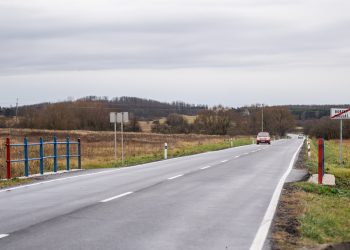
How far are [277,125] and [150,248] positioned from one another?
151m

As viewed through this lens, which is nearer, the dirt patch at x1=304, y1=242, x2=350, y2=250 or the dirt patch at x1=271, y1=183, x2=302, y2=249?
the dirt patch at x1=304, y1=242, x2=350, y2=250

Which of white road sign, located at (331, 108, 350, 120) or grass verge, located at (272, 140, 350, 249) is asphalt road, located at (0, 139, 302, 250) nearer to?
grass verge, located at (272, 140, 350, 249)

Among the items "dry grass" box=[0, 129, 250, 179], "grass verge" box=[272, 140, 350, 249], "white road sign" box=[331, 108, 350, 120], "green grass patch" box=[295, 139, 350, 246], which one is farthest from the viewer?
"white road sign" box=[331, 108, 350, 120]

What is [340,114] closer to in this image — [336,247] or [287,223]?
[287,223]

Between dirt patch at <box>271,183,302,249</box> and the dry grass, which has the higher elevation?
dirt patch at <box>271,183,302,249</box>

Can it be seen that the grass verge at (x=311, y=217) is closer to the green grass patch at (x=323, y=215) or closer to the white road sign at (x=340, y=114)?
the green grass patch at (x=323, y=215)

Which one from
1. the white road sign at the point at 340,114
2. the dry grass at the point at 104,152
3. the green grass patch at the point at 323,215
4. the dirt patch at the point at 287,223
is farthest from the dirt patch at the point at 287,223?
the white road sign at the point at 340,114

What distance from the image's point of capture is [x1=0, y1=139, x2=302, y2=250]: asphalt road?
784cm

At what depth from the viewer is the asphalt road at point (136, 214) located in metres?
7.84

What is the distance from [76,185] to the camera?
1603 cm

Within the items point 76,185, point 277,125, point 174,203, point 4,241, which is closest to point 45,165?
point 76,185

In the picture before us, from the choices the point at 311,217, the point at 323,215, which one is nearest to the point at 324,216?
the point at 323,215

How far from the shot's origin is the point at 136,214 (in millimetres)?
10344

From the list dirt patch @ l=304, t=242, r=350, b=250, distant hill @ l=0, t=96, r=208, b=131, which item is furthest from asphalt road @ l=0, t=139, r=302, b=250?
distant hill @ l=0, t=96, r=208, b=131
